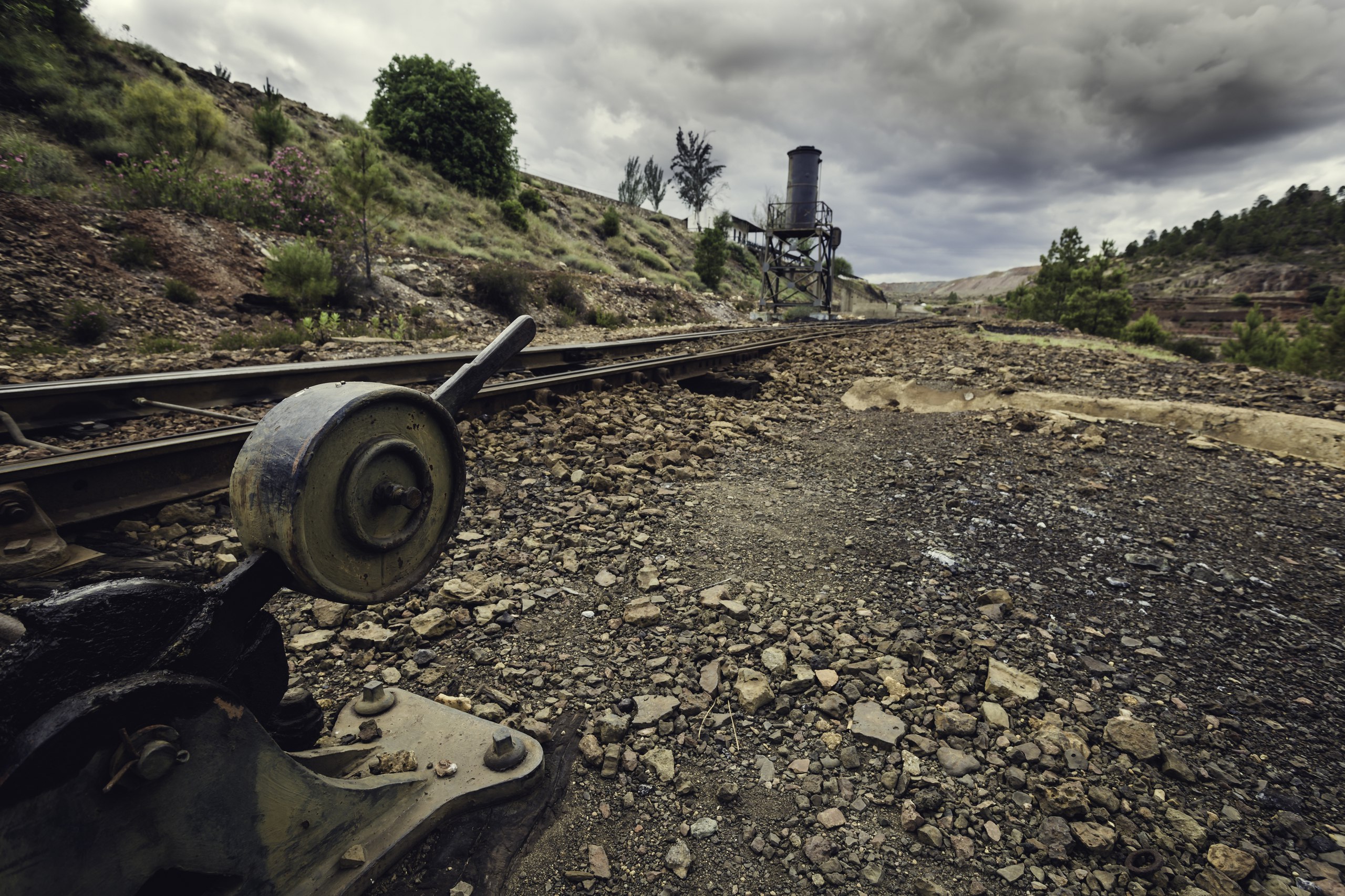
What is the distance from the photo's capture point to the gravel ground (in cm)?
145

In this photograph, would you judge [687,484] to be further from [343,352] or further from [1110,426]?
[343,352]

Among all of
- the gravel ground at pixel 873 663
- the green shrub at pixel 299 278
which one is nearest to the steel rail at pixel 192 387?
the gravel ground at pixel 873 663

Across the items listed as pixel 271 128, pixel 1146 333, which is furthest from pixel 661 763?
pixel 1146 333

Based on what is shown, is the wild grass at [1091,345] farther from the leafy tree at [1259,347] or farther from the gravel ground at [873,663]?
the leafy tree at [1259,347]

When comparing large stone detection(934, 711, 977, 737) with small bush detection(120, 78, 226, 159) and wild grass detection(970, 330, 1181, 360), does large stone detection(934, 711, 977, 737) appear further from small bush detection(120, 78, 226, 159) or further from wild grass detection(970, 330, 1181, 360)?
small bush detection(120, 78, 226, 159)

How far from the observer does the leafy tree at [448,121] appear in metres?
27.2

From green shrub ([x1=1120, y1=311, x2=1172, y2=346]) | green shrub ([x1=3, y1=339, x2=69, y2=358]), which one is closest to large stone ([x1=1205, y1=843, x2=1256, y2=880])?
green shrub ([x1=3, y1=339, x2=69, y2=358])

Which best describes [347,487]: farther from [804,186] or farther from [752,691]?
[804,186]

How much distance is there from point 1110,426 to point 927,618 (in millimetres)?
3833

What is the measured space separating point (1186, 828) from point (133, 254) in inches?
511

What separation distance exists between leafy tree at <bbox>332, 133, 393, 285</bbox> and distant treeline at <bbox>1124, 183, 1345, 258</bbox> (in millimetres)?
99962

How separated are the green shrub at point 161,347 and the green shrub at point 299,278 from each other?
2892mm

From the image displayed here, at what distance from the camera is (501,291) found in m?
13.4

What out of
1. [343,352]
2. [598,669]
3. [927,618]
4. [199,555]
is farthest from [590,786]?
[343,352]
